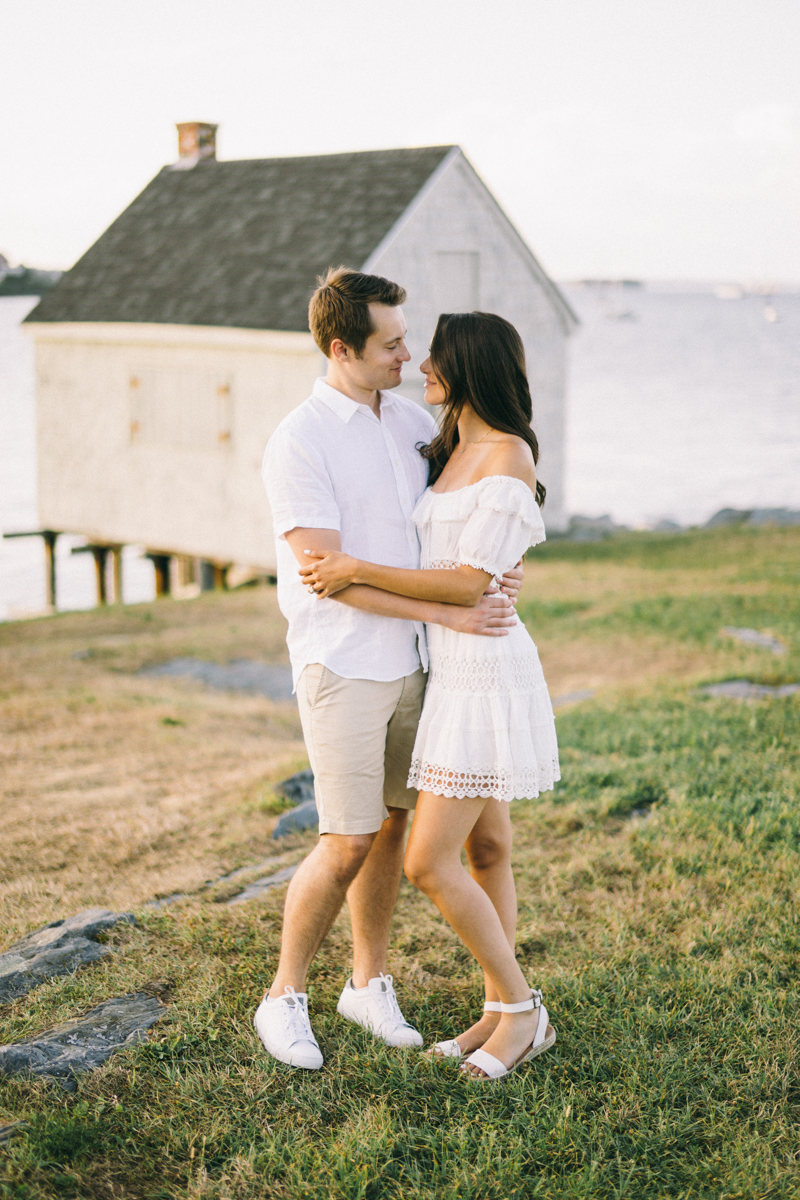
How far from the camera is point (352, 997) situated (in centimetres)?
373

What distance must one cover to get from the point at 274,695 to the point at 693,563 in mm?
9285

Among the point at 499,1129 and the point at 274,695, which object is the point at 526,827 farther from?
the point at 274,695

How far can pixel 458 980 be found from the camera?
13.3 ft

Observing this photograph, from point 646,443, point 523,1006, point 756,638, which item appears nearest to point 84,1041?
point 523,1006

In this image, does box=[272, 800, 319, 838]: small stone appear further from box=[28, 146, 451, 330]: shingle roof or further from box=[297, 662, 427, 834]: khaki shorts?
box=[28, 146, 451, 330]: shingle roof

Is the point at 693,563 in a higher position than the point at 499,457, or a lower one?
lower

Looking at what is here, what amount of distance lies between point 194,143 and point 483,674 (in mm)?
22979

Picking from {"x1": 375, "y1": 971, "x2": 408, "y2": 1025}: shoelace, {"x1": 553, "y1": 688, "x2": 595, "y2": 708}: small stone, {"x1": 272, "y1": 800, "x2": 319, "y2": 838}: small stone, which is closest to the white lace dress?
{"x1": 375, "y1": 971, "x2": 408, "y2": 1025}: shoelace

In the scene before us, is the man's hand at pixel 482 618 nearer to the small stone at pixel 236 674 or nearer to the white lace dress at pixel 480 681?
the white lace dress at pixel 480 681

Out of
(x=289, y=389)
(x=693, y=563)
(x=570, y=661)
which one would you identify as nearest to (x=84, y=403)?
(x=289, y=389)

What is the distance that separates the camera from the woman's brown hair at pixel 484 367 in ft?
10.9

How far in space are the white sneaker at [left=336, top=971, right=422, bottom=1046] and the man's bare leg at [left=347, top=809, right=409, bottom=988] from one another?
0.03 metres

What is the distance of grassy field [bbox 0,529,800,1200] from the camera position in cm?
300

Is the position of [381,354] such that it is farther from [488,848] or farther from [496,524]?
[488,848]
